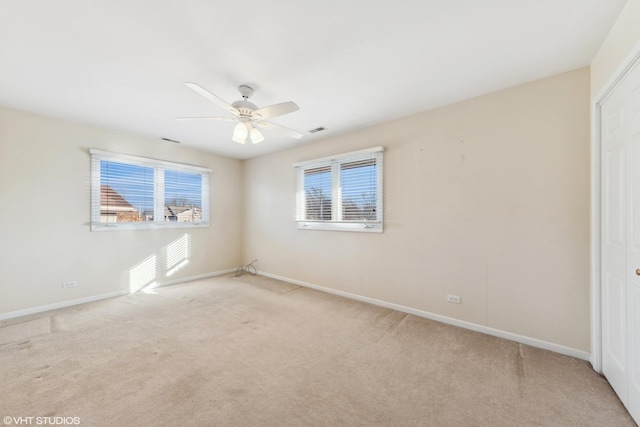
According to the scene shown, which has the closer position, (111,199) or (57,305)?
A: (57,305)

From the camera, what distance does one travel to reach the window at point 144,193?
12.2 ft

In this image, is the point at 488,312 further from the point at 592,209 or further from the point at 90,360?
the point at 90,360

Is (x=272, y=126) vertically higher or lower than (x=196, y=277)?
higher

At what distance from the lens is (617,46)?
1.66m

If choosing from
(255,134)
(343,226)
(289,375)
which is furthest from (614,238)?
(255,134)

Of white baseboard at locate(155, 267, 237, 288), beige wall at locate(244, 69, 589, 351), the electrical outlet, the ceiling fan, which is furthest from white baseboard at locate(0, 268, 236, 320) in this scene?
the electrical outlet

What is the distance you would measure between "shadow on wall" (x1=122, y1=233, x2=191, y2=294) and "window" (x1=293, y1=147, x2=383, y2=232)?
2273 millimetres

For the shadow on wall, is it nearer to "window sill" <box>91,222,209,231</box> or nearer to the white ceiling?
"window sill" <box>91,222,209,231</box>

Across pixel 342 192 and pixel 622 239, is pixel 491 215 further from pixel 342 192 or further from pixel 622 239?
pixel 342 192

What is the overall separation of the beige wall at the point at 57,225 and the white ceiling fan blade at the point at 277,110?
294cm

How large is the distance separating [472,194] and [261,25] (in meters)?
2.60

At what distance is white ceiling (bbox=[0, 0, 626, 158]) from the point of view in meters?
1.59

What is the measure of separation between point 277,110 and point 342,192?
75.9 inches

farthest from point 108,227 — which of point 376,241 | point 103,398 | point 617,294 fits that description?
point 617,294
